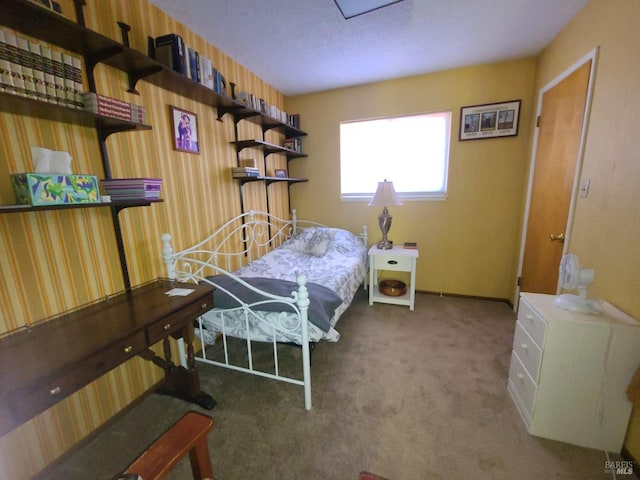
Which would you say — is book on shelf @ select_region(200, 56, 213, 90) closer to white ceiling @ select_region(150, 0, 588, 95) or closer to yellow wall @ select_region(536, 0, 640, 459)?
white ceiling @ select_region(150, 0, 588, 95)

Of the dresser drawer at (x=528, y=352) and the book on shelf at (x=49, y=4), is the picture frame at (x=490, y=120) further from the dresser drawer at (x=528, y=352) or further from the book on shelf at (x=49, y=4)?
the book on shelf at (x=49, y=4)

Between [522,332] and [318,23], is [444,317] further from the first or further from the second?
[318,23]

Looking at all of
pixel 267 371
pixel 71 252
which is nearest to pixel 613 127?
pixel 267 371

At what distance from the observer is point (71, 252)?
138cm

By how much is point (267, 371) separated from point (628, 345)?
6.60 ft

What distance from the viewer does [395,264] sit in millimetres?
2883

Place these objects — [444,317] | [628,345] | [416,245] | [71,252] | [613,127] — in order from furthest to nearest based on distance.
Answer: [416,245] < [444,317] < [613,127] < [71,252] < [628,345]

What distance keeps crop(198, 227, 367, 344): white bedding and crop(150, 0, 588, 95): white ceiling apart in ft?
5.76

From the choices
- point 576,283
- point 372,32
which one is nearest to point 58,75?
point 372,32

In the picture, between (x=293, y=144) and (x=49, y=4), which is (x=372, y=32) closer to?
(x=293, y=144)

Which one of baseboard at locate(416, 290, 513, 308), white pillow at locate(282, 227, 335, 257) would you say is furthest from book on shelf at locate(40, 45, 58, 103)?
baseboard at locate(416, 290, 513, 308)

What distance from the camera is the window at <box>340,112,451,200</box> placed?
301cm

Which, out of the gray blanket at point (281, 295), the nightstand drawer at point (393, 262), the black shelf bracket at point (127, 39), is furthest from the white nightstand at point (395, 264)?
the black shelf bracket at point (127, 39)

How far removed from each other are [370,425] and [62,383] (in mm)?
1422
